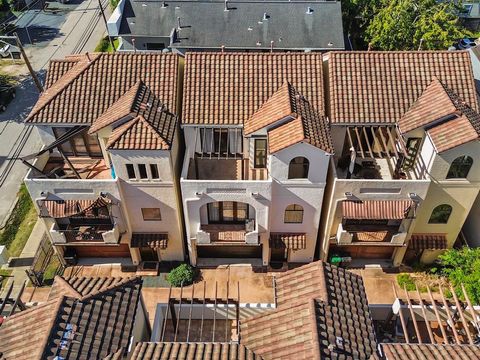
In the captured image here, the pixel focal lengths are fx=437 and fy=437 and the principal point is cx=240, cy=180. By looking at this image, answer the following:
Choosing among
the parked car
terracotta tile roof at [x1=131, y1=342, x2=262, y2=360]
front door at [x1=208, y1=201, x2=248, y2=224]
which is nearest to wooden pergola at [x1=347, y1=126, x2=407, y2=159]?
front door at [x1=208, y1=201, x2=248, y2=224]

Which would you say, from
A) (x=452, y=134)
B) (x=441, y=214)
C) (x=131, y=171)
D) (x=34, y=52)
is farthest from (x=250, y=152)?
(x=34, y=52)

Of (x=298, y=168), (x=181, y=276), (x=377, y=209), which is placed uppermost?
(x=298, y=168)

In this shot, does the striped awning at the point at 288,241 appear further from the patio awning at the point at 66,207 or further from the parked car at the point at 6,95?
the parked car at the point at 6,95

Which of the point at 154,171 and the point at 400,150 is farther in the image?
the point at 400,150

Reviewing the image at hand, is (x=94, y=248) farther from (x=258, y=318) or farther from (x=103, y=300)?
(x=258, y=318)

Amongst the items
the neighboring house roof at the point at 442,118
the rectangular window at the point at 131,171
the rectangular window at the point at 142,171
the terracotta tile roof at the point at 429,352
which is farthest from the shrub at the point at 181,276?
the neighboring house roof at the point at 442,118

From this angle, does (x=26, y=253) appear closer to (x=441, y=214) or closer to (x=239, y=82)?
(x=239, y=82)
